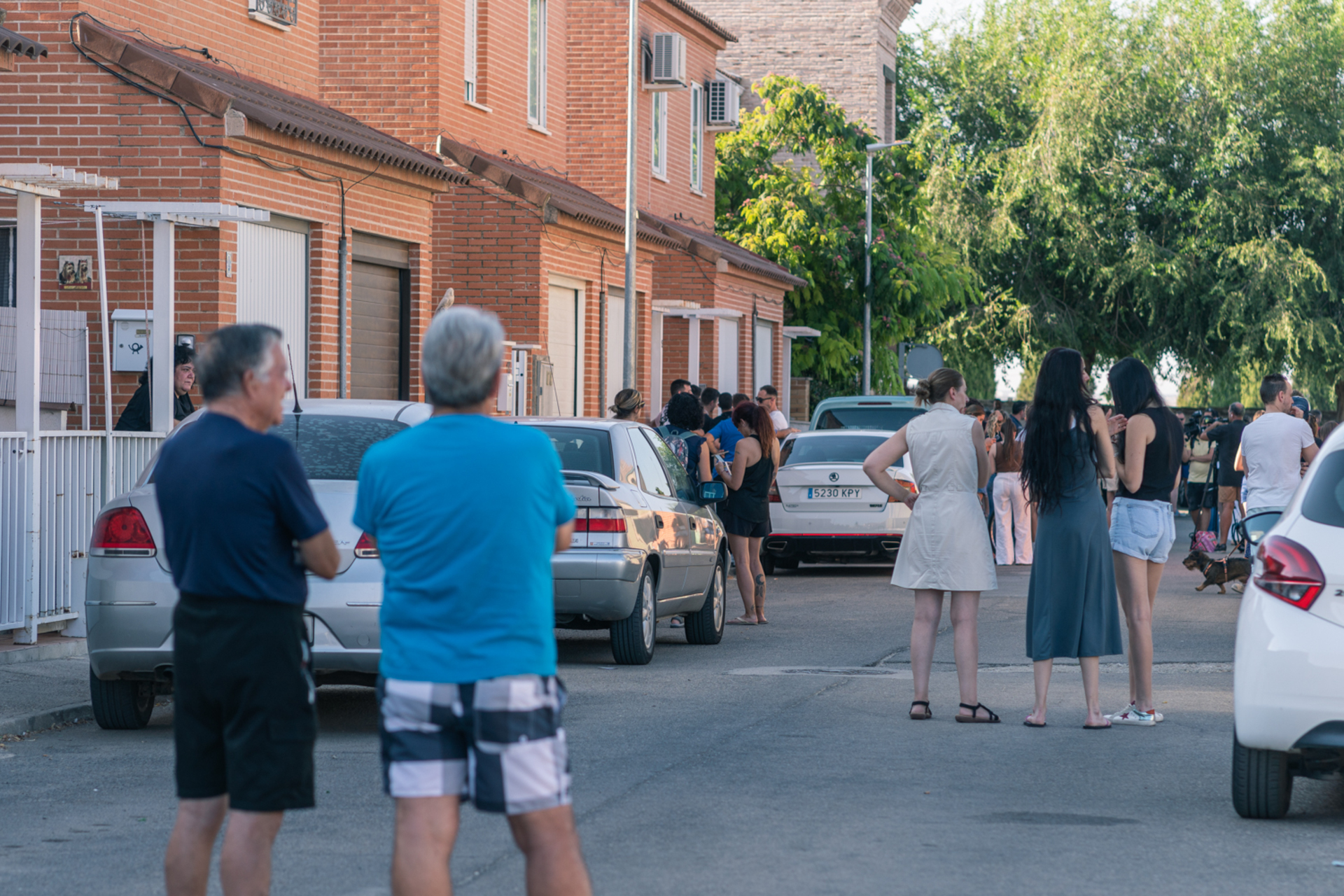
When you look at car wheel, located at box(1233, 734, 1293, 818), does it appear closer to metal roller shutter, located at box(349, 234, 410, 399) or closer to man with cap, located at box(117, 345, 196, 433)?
man with cap, located at box(117, 345, 196, 433)

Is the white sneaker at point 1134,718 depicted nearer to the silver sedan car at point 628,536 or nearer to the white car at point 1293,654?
the white car at point 1293,654

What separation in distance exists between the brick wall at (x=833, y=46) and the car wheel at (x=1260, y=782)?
41.1m

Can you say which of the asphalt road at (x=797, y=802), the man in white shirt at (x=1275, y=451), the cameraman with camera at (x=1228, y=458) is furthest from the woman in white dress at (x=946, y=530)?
the cameraman with camera at (x=1228, y=458)

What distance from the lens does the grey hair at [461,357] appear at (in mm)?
4320

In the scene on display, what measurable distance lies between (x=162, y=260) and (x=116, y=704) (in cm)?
434

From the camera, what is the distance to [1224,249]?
144ft

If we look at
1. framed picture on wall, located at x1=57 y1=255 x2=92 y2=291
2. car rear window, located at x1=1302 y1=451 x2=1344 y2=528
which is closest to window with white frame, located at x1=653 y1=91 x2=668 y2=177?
framed picture on wall, located at x1=57 y1=255 x2=92 y2=291

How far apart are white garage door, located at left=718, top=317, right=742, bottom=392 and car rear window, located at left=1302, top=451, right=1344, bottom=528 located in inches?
946

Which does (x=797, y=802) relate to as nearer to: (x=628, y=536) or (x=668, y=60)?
(x=628, y=536)

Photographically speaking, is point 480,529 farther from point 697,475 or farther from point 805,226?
point 805,226

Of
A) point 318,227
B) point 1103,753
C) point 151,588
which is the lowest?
point 1103,753

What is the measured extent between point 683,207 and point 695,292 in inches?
115

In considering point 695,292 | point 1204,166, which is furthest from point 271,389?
point 1204,166


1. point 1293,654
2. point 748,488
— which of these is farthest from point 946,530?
point 748,488
